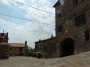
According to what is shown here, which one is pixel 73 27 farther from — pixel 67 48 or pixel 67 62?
pixel 67 62

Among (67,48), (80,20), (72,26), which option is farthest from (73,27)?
(67,48)

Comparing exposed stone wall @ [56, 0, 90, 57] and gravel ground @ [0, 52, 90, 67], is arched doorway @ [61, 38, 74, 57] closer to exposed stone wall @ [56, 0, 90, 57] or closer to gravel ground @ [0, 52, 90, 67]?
exposed stone wall @ [56, 0, 90, 57]

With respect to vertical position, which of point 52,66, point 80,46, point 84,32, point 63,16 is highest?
point 63,16

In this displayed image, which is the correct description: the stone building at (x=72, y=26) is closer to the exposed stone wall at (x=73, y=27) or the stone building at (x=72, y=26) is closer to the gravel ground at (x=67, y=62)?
the exposed stone wall at (x=73, y=27)

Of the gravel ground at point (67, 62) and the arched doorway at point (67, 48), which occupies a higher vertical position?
the arched doorway at point (67, 48)

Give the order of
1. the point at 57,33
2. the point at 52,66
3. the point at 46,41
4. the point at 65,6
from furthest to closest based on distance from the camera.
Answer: the point at 46,41, the point at 57,33, the point at 65,6, the point at 52,66

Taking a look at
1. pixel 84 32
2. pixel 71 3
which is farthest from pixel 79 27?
pixel 71 3

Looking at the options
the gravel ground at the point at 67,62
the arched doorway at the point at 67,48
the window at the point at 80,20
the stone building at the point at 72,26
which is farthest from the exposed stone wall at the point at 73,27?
the gravel ground at the point at 67,62

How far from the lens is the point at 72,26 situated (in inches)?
1275

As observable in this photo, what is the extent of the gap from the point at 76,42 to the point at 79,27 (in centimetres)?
245

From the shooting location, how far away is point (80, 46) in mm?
29891

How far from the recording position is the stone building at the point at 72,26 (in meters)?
28.7

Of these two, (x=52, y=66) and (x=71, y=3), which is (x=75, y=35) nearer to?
(x=71, y=3)

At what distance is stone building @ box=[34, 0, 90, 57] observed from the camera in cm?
2871
